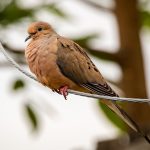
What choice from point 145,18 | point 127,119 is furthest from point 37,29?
point 145,18

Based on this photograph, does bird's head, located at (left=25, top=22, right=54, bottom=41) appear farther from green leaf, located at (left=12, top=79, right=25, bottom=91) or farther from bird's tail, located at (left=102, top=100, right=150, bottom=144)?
green leaf, located at (left=12, top=79, right=25, bottom=91)

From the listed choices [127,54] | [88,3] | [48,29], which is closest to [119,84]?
[127,54]

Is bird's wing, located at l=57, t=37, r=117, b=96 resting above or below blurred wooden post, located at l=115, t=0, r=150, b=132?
above

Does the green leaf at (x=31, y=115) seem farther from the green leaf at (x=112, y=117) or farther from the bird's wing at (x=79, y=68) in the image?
the bird's wing at (x=79, y=68)

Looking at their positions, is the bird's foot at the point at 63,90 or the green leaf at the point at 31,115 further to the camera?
the green leaf at the point at 31,115

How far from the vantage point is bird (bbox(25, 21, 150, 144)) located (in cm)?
224

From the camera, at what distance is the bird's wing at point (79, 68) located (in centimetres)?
226

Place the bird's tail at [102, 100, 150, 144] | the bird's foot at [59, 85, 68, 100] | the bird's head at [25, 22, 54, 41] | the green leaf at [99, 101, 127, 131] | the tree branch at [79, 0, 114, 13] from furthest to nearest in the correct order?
the tree branch at [79, 0, 114, 13] < the green leaf at [99, 101, 127, 131] < the bird's head at [25, 22, 54, 41] < the bird's foot at [59, 85, 68, 100] < the bird's tail at [102, 100, 150, 144]

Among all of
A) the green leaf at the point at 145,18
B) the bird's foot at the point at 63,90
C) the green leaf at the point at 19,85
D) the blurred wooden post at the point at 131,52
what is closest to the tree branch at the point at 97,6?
the blurred wooden post at the point at 131,52

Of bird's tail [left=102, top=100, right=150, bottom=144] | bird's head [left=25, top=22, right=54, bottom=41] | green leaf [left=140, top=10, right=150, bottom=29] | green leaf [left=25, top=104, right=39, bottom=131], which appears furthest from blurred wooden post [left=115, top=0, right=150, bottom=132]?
bird's tail [left=102, top=100, right=150, bottom=144]

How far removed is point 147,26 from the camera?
131 inches

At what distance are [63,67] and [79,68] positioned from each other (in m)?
0.05

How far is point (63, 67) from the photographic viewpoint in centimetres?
230

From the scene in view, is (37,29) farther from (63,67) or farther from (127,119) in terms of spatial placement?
(127,119)
